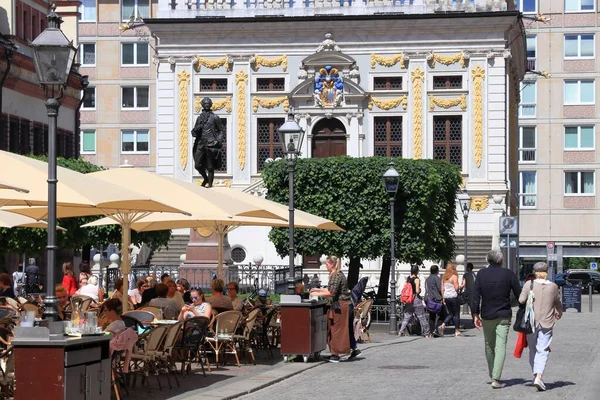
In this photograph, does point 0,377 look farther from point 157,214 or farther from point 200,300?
point 157,214

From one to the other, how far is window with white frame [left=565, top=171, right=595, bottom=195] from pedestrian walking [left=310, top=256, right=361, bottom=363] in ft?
186

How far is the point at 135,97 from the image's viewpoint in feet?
254

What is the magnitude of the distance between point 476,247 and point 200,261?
19684 millimetres

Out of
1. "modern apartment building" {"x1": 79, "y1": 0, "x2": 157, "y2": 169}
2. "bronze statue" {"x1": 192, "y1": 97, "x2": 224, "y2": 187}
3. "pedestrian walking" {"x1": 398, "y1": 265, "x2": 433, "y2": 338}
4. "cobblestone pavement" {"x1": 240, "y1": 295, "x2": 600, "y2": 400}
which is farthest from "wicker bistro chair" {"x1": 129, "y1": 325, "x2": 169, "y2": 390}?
"modern apartment building" {"x1": 79, "y1": 0, "x2": 157, "y2": 169}

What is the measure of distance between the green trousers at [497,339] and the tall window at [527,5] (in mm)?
63997

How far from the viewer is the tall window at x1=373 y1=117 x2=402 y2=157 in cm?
5944

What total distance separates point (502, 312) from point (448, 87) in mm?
40102

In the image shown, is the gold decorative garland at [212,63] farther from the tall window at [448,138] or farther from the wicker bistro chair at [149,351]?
the wicker bistro chair at [149,351]

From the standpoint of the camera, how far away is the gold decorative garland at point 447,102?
5884 cm

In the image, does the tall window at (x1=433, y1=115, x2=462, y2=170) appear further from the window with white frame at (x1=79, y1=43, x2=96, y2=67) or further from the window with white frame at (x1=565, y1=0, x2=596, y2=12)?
the window with white frame at (x1=565, y1=0, x2=596, y2=12)

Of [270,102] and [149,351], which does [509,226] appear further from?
[149,351]

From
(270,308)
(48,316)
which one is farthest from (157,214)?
(48,316)

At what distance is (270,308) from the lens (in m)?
26.7

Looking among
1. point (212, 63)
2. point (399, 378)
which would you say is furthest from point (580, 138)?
point (399, 378)
